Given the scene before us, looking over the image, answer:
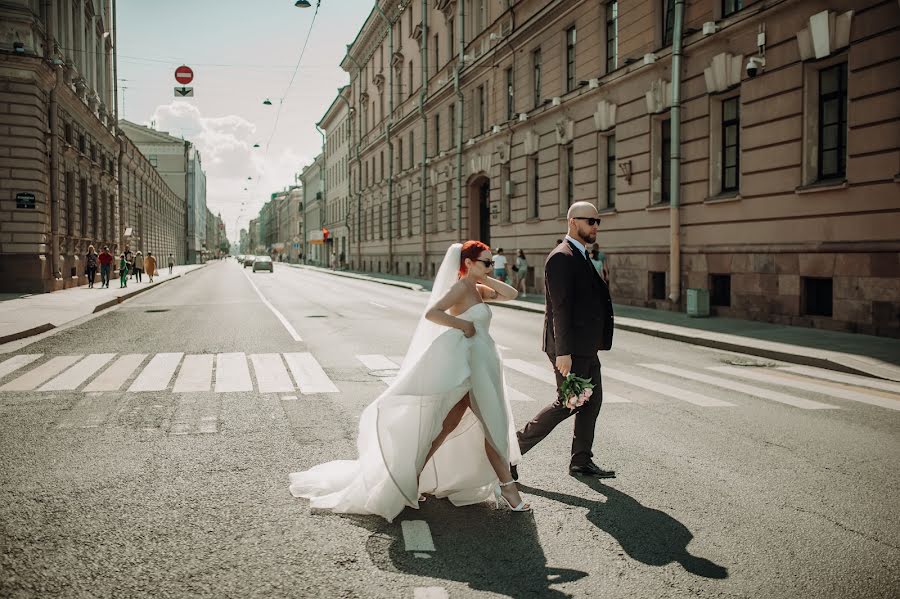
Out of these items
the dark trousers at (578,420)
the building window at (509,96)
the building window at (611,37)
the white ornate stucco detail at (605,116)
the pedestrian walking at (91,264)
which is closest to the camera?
the dark trousers at (578,420)

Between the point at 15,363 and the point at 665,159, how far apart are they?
15.6m

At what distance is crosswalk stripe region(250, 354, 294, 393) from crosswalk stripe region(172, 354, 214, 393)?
59 cm

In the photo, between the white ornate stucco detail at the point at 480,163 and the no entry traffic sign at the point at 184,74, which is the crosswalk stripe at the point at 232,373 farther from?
the white ornate stucco detail at the point at 480,163

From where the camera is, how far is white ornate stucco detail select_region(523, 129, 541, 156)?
27222 mm

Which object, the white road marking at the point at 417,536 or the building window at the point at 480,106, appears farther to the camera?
the building window at the point at 480,106

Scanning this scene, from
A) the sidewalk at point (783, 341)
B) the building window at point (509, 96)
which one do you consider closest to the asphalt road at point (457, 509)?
the sidewalk at point (783, 341)

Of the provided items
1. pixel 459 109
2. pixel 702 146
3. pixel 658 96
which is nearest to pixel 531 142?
pixel 658 96

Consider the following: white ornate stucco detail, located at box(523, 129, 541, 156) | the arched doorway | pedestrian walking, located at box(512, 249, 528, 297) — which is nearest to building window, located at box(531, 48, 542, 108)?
white ornate stucco detail, located at box(523, 129, 541, 156)

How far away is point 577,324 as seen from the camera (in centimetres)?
529

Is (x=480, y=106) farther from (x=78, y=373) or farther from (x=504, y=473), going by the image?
(x=504, y=473)

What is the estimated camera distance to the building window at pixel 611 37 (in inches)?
878

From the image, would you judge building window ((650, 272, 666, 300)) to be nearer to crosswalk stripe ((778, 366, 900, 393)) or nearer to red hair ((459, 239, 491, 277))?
crosswalk stripe ((778, 366, 900, 393))

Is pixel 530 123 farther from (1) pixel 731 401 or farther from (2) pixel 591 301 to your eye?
(2) pixel 591 301

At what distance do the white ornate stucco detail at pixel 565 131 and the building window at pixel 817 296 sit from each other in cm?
1100
